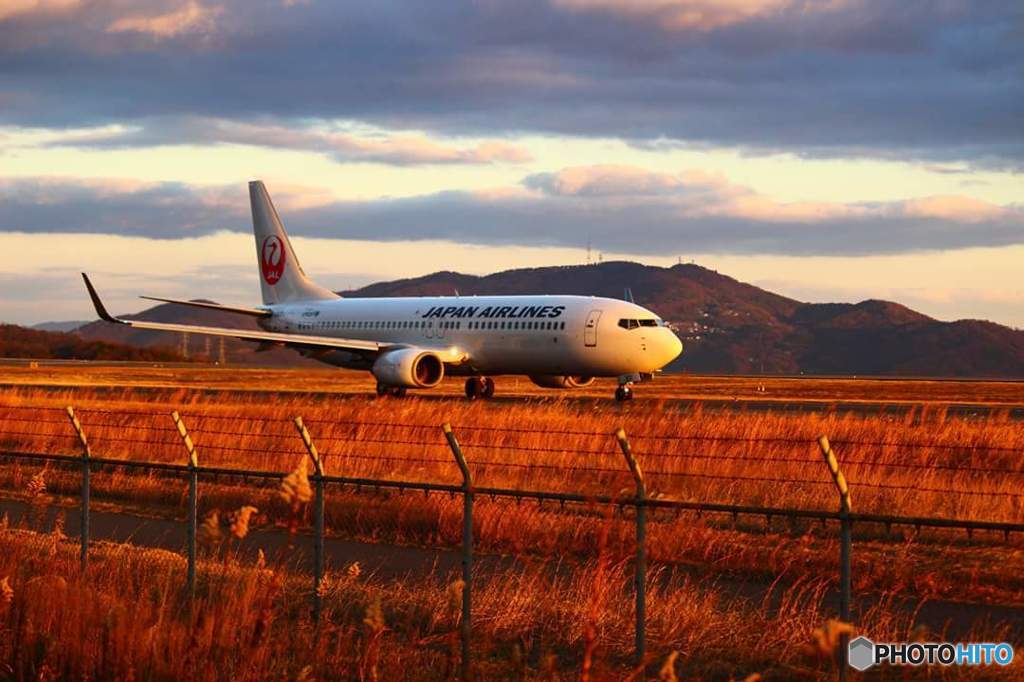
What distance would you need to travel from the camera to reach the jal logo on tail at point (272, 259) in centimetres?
5756

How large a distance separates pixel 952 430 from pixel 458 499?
449 inches

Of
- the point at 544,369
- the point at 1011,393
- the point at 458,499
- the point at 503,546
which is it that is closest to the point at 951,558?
the point at 503,546

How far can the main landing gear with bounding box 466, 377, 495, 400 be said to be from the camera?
4509cm

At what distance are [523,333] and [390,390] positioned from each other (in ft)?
17.7

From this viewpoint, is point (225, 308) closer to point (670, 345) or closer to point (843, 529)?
point (670, 345)

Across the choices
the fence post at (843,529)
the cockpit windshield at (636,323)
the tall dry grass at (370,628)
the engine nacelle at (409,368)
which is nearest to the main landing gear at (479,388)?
the engine nacelle at (409,368)

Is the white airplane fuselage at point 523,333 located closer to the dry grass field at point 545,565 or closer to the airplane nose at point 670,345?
the airplane nose at point 670,345

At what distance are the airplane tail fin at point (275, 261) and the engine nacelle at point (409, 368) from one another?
12.4 meters

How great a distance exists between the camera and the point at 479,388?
45312 millimetres

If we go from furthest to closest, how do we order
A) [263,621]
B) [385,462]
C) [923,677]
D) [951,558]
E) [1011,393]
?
[1011,393], [385,462], [951,558], [923,677], [263,621]

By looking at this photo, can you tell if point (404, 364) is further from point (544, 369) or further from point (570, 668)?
point (570, 668)

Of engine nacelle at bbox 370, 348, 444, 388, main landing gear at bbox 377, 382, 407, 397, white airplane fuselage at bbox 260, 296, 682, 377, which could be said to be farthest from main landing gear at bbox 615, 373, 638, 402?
main landing gear at bbox 377, 382, 407, 397

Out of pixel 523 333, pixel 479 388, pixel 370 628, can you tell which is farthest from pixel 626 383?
pixel 370 628

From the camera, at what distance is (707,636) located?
35.0 ft
